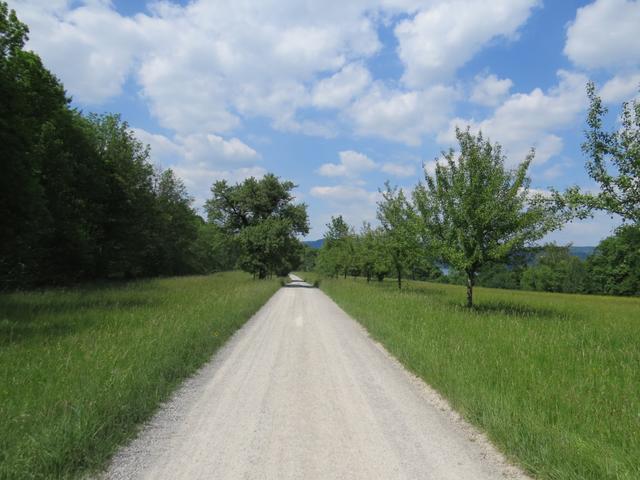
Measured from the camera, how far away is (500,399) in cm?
541

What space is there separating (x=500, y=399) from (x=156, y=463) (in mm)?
4288

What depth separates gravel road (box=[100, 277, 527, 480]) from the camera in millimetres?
3916

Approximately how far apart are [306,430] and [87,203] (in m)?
33.4

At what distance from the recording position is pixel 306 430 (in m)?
4.89

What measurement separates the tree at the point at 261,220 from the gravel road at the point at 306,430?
38996mm

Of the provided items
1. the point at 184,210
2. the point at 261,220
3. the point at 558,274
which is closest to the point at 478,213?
the point at 261,220

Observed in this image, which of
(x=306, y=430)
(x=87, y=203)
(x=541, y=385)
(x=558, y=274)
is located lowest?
(x=306, y=430)

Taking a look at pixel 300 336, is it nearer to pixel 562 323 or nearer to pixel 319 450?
pixel 319 450

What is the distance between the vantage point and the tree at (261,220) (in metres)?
47.2

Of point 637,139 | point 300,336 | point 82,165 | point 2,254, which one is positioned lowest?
point 300,336

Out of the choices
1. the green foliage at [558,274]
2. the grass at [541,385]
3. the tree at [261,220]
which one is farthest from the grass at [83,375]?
the green foliage at [558,274]

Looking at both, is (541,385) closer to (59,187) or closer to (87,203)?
(59,187)

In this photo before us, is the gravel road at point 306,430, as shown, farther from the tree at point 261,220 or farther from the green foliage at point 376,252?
the tree at point 261,220

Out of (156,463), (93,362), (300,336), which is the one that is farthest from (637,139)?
(93,362)
